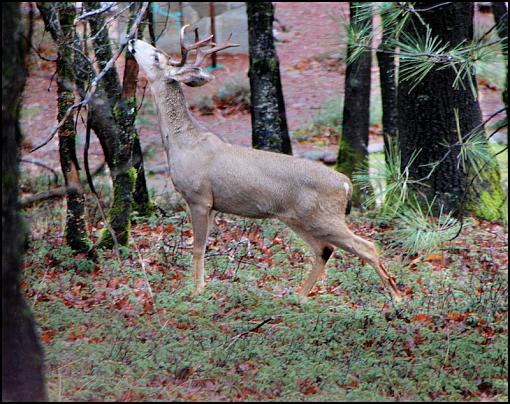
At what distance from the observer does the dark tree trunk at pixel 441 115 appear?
10609 millimetres

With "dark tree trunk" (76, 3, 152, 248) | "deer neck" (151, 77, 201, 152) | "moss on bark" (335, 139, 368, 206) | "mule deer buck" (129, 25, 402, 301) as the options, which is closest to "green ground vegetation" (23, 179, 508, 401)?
"dark tree trunk" (76, 3, 152, 248)

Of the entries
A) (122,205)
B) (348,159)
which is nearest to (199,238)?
(122,205)

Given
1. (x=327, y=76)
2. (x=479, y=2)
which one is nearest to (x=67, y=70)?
(x=327, y=76)

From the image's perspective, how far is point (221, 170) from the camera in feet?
26.9

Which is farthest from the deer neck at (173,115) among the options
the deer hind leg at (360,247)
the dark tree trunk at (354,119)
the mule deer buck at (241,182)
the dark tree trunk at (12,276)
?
the dark tree trunk at (354,119)

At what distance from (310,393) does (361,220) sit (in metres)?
6.00

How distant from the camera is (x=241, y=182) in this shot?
26.7ft

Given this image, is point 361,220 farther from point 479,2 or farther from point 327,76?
point 479,2

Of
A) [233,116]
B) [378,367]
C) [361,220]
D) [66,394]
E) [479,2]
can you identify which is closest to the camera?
[66,394]

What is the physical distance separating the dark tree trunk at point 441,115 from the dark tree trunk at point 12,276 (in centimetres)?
693

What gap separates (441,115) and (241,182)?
3946mm

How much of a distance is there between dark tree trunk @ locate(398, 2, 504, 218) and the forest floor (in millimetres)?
701

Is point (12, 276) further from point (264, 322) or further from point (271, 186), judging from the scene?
point (271, 186)

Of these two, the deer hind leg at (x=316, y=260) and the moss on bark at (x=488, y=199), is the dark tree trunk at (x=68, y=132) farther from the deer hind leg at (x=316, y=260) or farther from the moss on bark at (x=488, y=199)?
the moss on bark at (x=488, y=199)
